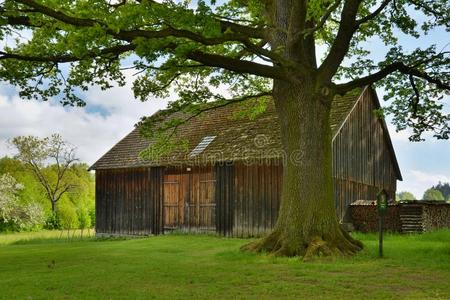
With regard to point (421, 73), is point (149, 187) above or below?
below

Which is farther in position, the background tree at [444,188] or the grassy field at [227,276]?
the background tree at [444,188]

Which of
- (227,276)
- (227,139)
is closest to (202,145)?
(227,139)

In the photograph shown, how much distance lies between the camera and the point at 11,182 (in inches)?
1752

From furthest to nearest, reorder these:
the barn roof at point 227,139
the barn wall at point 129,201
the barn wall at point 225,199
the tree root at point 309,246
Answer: the barn wall at point 129,201 < the barn wall at point 225,199 < the barn roof at point 227,139 < the tree root at point 309,246

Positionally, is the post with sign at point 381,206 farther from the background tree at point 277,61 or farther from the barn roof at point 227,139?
the barn roof at point 227,139

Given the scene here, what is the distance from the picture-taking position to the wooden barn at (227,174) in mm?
23844

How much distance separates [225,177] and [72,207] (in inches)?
1343

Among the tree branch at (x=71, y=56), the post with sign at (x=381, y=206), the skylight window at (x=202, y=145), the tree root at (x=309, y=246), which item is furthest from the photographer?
the skylight window at (x=202, y=145)

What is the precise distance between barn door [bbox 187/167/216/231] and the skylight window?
834 mm

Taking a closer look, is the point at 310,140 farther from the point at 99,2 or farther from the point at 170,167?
the point at 170,167

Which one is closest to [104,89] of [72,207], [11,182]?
[11,182]

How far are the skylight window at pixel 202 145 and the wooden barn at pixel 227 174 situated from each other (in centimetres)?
7

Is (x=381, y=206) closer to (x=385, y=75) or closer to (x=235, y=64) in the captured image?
(x=385, y=75)

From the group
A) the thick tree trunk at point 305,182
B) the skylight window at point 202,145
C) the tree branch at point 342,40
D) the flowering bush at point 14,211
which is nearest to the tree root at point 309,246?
the thick tree trunk at point 305,182
